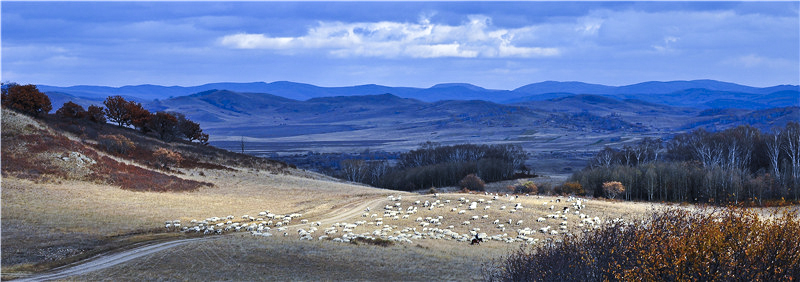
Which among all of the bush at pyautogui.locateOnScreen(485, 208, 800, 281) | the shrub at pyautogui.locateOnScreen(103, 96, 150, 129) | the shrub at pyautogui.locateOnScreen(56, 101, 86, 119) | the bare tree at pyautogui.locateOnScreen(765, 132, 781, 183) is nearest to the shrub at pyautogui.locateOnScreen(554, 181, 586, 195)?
the bare tree at pyautogui.locateOnScreen(765, 132, 781, 183)

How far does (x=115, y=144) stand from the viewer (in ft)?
203

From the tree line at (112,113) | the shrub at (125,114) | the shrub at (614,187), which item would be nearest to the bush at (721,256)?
the shrub at (614,187)

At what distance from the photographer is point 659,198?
67625 millimetres

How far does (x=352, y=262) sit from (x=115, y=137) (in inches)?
2000

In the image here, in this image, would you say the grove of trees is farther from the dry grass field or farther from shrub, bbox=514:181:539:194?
shrub, bbox=514:181:539:194

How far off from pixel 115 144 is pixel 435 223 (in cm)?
4200

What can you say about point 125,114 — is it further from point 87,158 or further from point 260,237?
point 260,237

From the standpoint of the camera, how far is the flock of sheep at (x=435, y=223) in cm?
3253

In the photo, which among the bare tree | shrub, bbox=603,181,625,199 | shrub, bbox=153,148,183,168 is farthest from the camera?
the bare tree

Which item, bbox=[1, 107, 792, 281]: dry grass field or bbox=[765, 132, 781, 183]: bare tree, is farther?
bbox=[765, 132, 781, 183]: bare tree

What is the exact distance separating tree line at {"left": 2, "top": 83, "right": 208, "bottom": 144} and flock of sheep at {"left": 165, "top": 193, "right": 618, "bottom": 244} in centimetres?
4849

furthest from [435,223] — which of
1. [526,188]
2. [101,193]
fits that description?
[526,188]

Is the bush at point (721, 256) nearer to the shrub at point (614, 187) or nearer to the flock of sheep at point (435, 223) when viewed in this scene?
the flock of sheep at point (435, 223)

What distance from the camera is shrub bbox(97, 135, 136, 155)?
6115 centimetres
